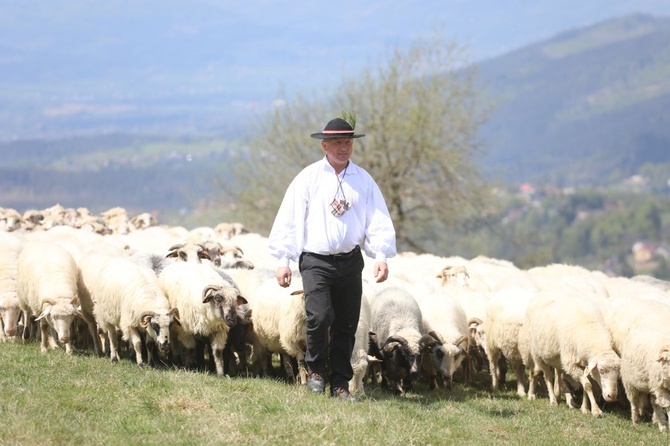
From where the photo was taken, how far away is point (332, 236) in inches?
341

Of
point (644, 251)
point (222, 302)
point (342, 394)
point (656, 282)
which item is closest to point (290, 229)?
point (342, 394)

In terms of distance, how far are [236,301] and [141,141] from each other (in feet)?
573

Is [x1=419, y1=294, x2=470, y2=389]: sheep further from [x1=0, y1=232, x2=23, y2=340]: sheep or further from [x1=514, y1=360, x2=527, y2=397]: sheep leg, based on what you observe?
[x1=0, y1=232, x2=23, y2=340]: sheep

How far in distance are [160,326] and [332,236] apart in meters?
3.25

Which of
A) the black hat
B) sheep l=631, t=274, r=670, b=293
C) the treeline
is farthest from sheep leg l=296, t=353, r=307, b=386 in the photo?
the treeline

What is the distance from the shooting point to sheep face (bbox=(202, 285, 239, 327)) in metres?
10.7

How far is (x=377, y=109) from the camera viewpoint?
111 feet

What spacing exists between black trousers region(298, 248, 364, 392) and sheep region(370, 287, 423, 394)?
1.91 metres

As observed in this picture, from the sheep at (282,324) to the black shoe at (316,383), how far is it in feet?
3.17

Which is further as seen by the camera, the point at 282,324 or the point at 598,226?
the point at 598,226

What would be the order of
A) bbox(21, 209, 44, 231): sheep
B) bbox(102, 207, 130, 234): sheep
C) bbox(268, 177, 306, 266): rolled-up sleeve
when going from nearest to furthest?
bbox(268, 177, 306, 266): rolled-up sleeve, bbox(21, 209, 44, 231): sheep, bbox(102, 207, 130, 234): sheep

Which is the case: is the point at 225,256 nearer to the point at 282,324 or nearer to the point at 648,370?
the point at 282,324

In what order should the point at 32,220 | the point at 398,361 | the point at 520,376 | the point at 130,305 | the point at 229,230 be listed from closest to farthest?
the point at 398,361 → the point at 130,305 → the point at 520,376 → the point at 229,230 → the point at 32,220

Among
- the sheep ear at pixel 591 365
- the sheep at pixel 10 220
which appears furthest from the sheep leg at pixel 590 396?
the sheep at pixel 10 220
